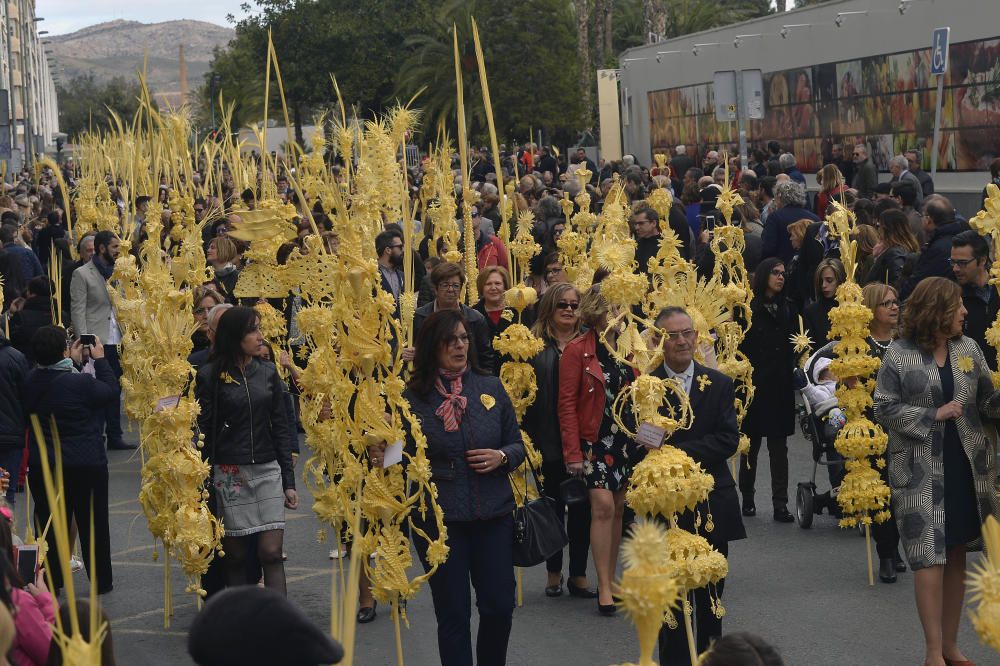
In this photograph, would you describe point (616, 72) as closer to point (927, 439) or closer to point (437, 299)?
point (437, 299)

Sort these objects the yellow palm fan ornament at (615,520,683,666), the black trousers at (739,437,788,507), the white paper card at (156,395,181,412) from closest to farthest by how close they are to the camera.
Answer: the yellow palm fan ornament at (615,520,683,666) < the white paper card at (156,395,181,412) < the black trousers at (739,437,788,507)

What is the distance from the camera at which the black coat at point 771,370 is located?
409 inches

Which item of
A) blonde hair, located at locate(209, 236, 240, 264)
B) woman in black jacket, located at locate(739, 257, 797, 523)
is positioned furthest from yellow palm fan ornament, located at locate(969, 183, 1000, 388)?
blonde hair, located at locate(209, 236, 240, 264)

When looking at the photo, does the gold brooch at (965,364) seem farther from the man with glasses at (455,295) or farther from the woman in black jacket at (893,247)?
the woman in black jacket at (893,247)

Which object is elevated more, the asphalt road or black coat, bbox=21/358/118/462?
black coat, bbox=21/358/118/462

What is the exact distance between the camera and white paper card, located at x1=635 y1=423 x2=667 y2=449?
5.96 meters

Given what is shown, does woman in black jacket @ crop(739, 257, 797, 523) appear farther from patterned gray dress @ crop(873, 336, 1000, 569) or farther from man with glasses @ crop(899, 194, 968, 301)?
patterned gray dress @ crop(873, 336, 1000, 569)

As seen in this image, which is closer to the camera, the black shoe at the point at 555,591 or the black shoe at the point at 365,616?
the black shoe at the point at 365,616

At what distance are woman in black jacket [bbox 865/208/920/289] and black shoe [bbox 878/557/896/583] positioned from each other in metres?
3.16

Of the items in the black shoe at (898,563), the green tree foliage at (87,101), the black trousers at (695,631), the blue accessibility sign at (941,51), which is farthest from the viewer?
the green tree foliage at (87,101)

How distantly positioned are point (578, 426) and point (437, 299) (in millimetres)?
1629

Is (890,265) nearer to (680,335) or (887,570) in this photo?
(887,570)

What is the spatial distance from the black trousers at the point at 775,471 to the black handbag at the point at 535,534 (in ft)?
11.5

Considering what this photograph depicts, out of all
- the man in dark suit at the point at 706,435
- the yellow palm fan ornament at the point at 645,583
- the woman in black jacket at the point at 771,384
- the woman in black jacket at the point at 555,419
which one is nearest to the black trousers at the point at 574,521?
the woman in black jacket at the point at 555,419
